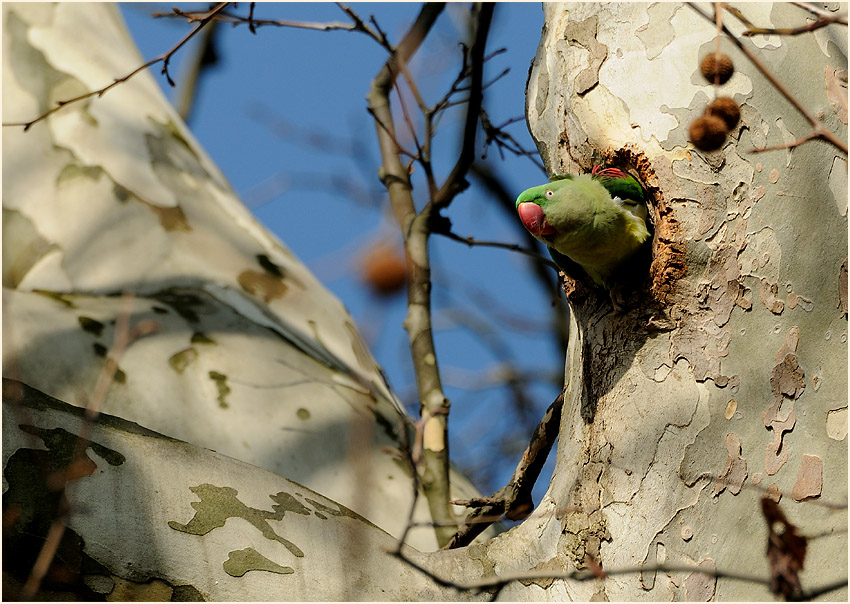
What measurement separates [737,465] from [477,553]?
619mm

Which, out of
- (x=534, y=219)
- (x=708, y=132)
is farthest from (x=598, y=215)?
(x=708, y=132)

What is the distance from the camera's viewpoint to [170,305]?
110 inches

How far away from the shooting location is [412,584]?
174 cm

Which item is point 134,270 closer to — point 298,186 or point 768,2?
point 298,186

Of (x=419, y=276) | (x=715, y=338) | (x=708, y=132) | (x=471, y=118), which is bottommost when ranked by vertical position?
(x=715, y=338)

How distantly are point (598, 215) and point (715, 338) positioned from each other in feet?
1.73

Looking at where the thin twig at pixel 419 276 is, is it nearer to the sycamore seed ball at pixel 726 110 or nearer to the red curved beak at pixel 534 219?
the red curved beak at pixel 534 219

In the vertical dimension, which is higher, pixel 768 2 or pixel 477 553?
pixel 768 2

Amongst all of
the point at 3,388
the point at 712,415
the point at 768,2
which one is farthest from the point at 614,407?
the point at 3,388

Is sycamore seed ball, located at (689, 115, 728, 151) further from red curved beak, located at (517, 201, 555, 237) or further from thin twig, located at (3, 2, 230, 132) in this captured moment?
thin twig, located at (3, 2, 230, 132)

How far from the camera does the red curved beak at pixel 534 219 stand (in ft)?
7.42

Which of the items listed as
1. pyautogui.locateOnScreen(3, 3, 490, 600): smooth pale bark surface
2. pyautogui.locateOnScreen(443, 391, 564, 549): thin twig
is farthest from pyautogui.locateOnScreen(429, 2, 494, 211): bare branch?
pyautogui.locateOnScreen(443, 391, 564, 549): thin twig

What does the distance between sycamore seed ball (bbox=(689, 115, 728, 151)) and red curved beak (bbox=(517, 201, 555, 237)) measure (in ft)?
1.88

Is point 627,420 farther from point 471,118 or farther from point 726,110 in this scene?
point 471,118
